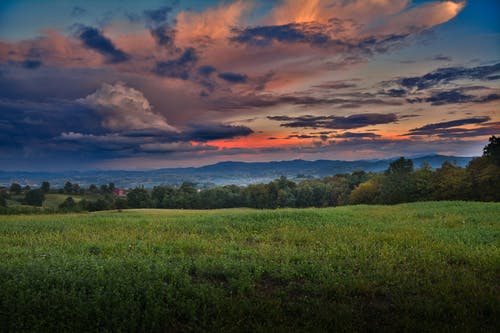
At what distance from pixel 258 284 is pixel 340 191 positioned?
99.7 meters

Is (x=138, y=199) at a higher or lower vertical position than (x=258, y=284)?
lower

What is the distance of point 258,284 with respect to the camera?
8.43m

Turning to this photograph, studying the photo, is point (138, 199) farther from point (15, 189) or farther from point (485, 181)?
point (485, 181)

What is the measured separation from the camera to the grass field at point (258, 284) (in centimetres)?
626

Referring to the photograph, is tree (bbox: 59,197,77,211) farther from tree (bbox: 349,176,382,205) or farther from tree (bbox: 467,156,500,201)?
tree (bbox: 467,156,500,201)

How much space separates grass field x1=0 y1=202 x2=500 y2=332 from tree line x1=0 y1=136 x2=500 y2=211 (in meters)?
50.7

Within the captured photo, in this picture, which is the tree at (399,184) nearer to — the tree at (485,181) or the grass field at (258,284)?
the tree at (485,181)

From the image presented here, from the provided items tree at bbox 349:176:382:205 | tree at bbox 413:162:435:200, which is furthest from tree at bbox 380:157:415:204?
tree at bbox 349:176:382:205

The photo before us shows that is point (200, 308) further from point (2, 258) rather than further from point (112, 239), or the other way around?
point (112, 239)

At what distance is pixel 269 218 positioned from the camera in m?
20.8

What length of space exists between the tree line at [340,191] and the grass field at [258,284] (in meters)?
50.7

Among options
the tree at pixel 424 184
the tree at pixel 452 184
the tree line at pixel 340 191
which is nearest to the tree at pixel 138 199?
the tree line at pixel 340 191

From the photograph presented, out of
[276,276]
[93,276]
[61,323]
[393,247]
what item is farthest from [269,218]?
[61,323]

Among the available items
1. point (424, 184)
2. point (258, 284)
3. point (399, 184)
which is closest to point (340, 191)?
point (399, 184)
